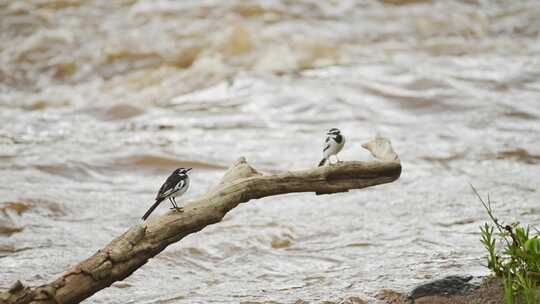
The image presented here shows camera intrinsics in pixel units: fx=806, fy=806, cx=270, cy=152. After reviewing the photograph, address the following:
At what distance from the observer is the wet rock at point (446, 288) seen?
481cm

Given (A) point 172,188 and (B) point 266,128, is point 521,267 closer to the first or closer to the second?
(A) point 172,188

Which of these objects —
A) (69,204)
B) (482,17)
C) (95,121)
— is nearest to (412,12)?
(482,17)

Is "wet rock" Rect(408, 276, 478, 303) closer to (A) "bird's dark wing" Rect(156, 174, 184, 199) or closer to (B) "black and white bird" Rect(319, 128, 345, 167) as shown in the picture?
(B) "black and white bird" Rect(319, 128, 345, 167)

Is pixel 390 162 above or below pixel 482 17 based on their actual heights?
above

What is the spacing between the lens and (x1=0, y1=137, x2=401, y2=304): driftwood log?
3949 mm

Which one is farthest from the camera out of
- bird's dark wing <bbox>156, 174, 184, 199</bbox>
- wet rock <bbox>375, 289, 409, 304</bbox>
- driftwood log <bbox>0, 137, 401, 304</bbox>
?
wet rock <bbox>375, 289, 409, 304</bbox>

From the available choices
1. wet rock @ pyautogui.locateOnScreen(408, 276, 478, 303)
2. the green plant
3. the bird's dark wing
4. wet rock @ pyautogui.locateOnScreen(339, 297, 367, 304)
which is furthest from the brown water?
the bird's dark wing

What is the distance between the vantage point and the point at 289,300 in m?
5.27

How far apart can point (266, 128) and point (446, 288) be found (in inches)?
276

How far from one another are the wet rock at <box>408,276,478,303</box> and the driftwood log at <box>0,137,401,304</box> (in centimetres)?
72

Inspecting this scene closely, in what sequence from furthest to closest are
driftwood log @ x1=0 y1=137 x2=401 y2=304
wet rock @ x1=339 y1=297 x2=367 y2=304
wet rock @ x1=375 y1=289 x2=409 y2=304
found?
1. wet rock @ x1=339 y1=297 x2=367 y2=304
2. wet rock @ x1=375 y1=289 x2=409 y2=304
3. driftwood log @ x1=0 y1=137 x2=401 y2=304

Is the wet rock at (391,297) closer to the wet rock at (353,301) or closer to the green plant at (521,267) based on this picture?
the wet rock at (353,301)

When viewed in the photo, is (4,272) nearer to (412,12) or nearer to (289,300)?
(289,300)

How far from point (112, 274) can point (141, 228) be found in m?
0.27
